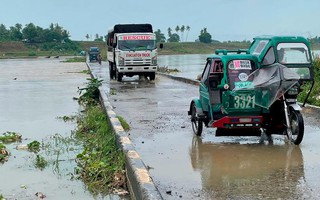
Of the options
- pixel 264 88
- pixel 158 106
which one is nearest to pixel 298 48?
pixel 264 88

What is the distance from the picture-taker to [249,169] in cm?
635

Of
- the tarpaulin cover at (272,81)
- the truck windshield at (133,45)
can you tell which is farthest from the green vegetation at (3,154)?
the truck windshield at (133,45)

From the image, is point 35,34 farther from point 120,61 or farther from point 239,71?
point 239,71

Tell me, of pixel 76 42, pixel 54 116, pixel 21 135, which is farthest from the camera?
pixel 76 42

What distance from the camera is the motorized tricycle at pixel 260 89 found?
741 centimetres

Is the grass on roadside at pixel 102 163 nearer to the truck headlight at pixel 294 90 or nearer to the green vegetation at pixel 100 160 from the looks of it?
the green vegetation at pixel 100 160

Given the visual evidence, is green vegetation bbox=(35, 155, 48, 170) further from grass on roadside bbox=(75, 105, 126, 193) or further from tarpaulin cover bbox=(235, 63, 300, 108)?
tarpaulin cover bbox=(235, 63, 300, 108)

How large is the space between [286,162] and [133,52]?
16148 millimetres

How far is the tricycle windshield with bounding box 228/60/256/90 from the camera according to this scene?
776 cm

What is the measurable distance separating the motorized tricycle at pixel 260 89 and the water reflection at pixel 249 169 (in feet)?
1.17

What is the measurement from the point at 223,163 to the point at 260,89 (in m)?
1.60

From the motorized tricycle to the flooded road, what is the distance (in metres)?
0.34

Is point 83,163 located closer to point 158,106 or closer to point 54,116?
point 54,116

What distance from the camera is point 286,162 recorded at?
6.70m
